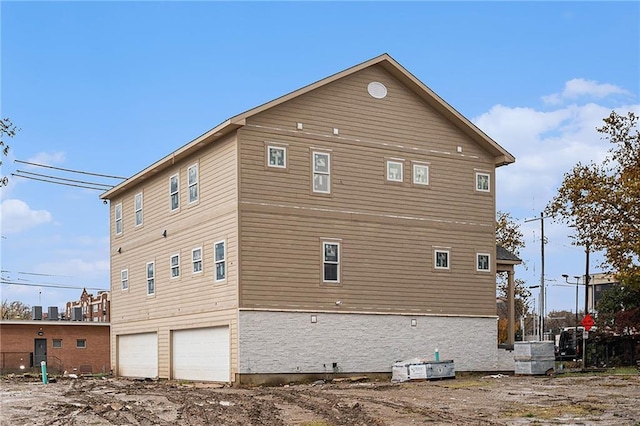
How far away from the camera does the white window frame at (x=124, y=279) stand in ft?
139

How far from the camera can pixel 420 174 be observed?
116 ft

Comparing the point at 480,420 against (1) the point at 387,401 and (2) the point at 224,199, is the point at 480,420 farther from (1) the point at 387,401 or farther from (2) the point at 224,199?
(2) the point at 224,199

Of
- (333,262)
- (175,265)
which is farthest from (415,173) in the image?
(175,265)

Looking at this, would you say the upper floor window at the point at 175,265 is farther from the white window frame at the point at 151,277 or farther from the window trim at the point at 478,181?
the window trim at the point at 478,181

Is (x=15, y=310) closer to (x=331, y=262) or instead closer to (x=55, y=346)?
(x=55, y=346)

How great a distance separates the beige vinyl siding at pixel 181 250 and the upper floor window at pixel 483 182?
37.2 ft

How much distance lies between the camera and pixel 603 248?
35969mm

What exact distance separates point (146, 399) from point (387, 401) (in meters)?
7.35

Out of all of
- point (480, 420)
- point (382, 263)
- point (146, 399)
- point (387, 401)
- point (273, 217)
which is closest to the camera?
point (480, 420)

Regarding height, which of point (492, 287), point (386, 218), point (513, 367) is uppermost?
point (386, 218)

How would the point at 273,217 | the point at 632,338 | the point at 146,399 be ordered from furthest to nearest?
the point at 632,338, the point at 273,217, the point at 146,399

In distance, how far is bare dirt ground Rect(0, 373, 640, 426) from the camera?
19.1m

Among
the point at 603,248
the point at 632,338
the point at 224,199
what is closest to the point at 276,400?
the point at 224,199

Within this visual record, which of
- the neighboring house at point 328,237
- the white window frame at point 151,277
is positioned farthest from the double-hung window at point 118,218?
the neighboring house at point 328,237
